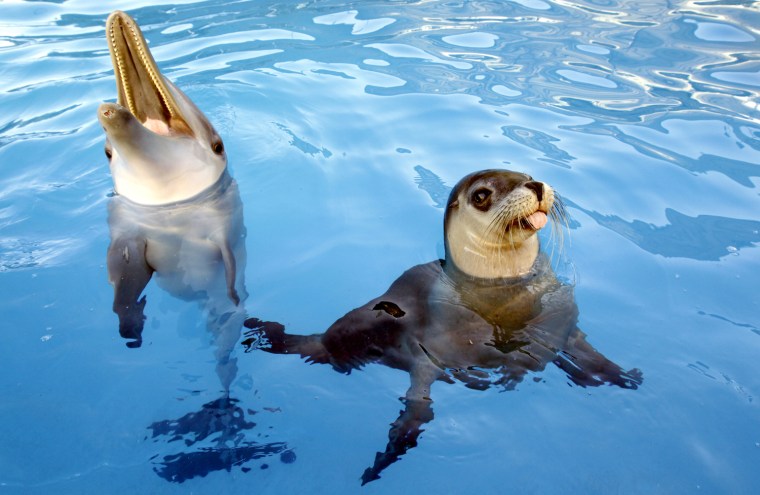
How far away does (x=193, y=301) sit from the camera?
420cm

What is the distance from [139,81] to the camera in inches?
162

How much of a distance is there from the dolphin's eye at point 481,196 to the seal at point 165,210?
144 cm

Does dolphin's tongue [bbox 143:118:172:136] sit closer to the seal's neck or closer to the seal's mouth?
the seal's neck

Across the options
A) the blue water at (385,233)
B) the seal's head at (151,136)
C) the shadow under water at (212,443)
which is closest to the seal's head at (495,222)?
the blue water at (385,233)

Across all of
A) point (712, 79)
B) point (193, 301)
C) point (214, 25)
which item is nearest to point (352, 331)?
point (193, 301)

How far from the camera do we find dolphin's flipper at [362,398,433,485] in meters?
3.17

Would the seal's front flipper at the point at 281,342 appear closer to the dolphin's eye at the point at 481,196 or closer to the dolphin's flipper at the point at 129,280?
the dolphin's flipper at the point at 129,280

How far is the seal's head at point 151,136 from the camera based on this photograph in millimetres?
3953

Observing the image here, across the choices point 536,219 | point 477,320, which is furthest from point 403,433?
point 536,219

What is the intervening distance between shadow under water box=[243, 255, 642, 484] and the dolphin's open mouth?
1.47 meters

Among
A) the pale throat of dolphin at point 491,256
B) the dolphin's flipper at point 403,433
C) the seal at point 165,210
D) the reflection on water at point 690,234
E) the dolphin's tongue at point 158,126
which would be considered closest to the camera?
the dolphin's flipper at point 403,433

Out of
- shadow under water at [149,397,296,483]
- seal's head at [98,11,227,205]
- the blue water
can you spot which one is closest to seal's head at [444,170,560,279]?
the blue water

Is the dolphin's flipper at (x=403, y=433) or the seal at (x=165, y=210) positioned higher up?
the seal at (x=165, y=210)

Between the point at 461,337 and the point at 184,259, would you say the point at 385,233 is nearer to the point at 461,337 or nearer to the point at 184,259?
the point at 184,259
